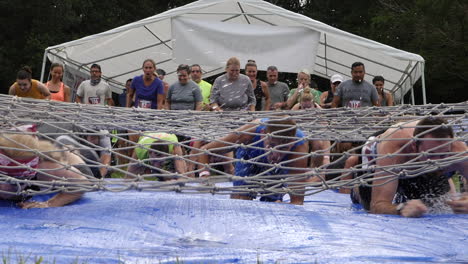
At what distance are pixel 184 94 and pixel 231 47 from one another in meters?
1.53

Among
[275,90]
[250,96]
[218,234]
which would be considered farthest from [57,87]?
[218,234]

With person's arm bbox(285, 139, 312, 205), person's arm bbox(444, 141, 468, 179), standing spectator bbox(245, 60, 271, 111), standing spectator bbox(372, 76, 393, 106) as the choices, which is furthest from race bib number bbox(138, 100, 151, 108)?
person's arm bbox(444, 141, 468, 179)

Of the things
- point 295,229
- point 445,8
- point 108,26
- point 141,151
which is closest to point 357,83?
point 141,151

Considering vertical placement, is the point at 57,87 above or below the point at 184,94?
above

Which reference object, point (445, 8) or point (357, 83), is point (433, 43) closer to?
point (445, 8)

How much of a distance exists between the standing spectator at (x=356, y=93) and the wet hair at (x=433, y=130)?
138 inches

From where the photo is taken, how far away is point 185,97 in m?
7.72

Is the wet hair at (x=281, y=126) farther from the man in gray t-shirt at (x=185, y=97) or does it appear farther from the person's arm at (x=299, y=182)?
the man in gray t-shirt at (x=185, y=97)

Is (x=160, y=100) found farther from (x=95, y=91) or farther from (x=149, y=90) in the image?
(x=95, y=91)

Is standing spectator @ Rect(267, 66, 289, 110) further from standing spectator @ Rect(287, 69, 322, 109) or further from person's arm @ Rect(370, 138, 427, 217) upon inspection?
person's arm @ Rect(370, 138, 427, 217)

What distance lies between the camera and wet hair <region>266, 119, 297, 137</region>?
14.0 ft

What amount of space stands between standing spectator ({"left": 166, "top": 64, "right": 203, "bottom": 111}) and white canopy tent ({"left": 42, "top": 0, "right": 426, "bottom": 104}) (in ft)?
3.77

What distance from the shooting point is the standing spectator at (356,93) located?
765 cm

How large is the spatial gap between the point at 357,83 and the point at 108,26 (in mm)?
15334
